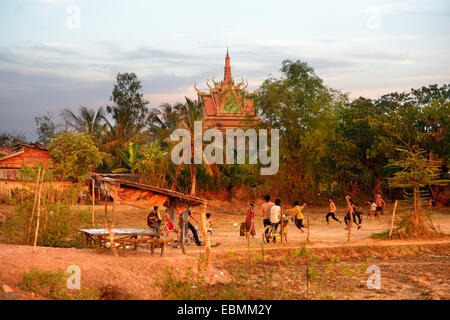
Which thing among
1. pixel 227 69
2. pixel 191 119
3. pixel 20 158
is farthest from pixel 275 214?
pixel 227 69

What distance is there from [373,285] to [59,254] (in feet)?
23.1

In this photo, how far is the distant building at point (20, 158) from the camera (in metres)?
25.1

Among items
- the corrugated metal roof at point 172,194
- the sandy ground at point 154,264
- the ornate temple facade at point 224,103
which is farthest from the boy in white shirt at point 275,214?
the ornate temple facade at point 224,103

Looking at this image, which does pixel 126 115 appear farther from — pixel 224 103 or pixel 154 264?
pixel 154 264

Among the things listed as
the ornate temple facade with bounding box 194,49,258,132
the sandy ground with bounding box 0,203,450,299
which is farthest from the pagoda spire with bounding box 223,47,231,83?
the sandy ground with bounding box 0,203,450,299

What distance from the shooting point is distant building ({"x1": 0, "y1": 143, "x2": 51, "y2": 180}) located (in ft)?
82.4

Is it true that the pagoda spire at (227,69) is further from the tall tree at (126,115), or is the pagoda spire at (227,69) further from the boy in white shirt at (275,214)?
the boy in white shirt at (275,214)

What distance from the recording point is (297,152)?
2875cm

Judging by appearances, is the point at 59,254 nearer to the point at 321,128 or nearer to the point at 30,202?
the point at 30,202

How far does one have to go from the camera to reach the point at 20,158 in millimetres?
25781

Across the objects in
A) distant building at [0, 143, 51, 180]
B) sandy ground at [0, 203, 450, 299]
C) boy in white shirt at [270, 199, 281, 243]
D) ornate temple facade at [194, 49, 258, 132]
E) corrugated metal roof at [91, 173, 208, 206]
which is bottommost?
sandy ground at [0, 203, 450, 299]

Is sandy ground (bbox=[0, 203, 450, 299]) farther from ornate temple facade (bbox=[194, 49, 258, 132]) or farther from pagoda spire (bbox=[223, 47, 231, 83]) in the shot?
pagoda spire (bbox=[223, 47, 231, 83])

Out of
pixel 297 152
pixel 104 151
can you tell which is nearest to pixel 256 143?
pixel 297 152

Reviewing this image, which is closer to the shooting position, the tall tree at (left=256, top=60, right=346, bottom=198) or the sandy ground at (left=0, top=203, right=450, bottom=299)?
the sandy ground at (left=0, top=203, right=450, bottom=299)
